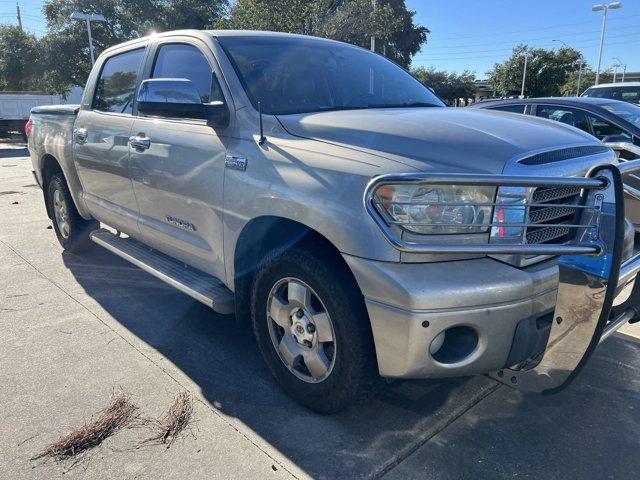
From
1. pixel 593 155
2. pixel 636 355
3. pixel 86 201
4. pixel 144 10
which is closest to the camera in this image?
pixel 593 155

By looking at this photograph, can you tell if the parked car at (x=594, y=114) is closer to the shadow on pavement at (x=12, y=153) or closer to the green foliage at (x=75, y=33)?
the shadow on pavement at (x=12, y=153)

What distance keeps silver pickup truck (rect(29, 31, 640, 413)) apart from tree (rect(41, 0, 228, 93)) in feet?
110

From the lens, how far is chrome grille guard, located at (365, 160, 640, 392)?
2.01 meters

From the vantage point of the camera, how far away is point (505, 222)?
2160mm

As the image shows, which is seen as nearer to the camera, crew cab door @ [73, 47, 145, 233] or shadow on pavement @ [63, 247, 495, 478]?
shadow on pavement @ [63, 247, 495, 478]

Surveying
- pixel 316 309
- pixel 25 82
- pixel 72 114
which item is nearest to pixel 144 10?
pixel 25 82

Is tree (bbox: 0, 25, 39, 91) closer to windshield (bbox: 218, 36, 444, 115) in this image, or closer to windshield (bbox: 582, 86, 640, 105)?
windshield (bbox: 582, 86, 640, 105)

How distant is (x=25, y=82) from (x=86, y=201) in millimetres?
38706

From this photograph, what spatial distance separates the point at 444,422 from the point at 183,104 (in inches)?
89.3

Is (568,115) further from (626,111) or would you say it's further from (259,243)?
(259,243)

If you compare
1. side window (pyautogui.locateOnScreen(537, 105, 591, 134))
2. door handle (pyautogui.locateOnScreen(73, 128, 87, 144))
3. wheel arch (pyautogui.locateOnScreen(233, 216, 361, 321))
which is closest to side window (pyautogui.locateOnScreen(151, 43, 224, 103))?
wheel arch (pyautogui.locateOnScreen(233, 216, 361, 321))

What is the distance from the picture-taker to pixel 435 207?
2203mm

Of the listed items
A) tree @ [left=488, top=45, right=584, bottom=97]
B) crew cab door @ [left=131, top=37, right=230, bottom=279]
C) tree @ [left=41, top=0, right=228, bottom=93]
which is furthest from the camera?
tree @ [left=488, top=45, right=584, bottom=97]

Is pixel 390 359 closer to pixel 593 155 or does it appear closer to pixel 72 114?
pixel 593 155
